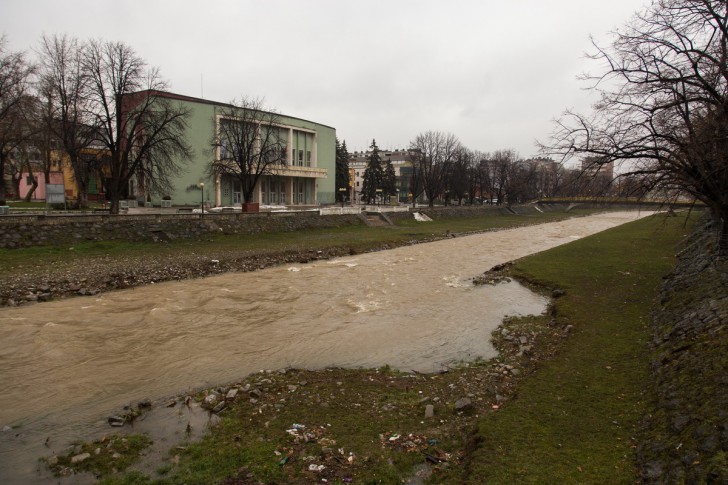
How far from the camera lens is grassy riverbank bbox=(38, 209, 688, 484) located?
591 cm

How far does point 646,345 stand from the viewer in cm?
1002

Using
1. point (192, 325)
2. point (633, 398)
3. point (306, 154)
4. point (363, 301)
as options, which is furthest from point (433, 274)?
point (306, 154)

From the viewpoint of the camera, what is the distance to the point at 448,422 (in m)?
7.43

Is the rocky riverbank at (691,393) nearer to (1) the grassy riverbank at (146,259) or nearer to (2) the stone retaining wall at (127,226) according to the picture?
(1) the grassy riverbank at (146,259)

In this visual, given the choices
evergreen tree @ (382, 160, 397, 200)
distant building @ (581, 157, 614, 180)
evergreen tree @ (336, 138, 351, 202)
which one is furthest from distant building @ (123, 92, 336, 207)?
distant building @ (581, 157, 614, 180)

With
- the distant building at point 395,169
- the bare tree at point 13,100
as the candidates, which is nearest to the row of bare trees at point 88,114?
the bare tree at point 13,100

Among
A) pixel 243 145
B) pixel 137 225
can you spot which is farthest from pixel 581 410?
pixel 243 145

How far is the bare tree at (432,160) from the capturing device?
77.0 meters

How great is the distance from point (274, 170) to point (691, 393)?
5606 centimetres

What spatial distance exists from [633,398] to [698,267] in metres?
9.51

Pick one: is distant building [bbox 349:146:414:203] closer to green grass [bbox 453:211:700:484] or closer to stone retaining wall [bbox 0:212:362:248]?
stone retaining wall [bbox 0:212:362:248]

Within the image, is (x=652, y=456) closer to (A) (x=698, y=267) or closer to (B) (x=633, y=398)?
(B) (x=633, y=398)

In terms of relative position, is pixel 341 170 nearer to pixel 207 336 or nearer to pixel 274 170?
pixel 274 170

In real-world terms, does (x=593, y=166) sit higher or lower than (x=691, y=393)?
higher
